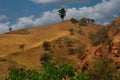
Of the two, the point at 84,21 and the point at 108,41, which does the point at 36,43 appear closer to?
the point at 84,21

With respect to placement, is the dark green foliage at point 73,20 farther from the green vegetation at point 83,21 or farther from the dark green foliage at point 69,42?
the dark green foliage at point 69,42

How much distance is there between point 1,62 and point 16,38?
5242 cm

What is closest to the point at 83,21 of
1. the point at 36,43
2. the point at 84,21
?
the point at 84,21

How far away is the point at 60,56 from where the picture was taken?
4491 inches

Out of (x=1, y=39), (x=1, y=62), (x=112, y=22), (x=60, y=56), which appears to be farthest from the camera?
(x=1, y=39)

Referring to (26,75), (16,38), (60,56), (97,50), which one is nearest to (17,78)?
(26,75)

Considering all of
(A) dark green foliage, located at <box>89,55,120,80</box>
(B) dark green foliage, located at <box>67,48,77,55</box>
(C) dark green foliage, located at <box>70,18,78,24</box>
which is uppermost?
(C) dark green foliage, located at <box>70,18,78,24</box>

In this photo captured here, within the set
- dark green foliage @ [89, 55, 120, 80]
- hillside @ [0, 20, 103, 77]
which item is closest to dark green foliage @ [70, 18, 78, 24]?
hillside @ [0, 20, 103, 77]

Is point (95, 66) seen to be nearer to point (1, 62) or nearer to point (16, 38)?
point (1, 62)

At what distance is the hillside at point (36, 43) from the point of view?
107 m

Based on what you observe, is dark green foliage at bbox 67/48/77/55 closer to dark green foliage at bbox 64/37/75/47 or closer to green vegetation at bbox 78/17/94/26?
dark green foliage at bbox 64/37/75/47

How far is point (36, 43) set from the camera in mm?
145625

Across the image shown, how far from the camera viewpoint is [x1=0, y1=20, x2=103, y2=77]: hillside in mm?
107306

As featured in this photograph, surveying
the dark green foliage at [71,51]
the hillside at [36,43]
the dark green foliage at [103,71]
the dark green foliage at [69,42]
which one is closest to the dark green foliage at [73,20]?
the hillside at [36,43]
